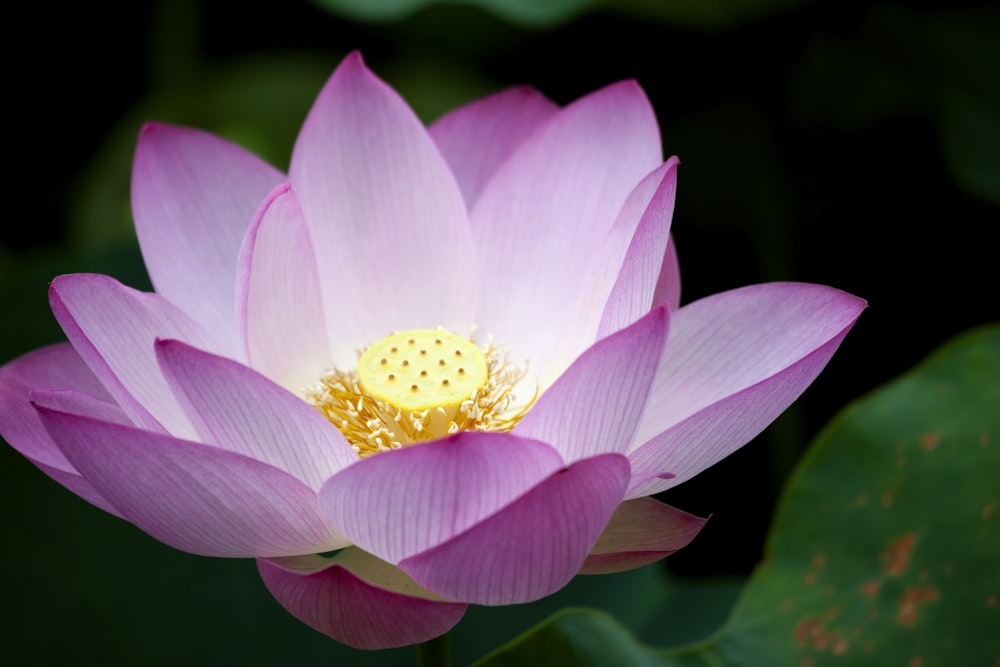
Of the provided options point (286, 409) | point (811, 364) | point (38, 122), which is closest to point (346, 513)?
point (286, 409)

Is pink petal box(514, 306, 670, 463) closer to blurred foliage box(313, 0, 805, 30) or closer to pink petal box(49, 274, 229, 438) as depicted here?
pink petal box(49, 274, 229, 438)

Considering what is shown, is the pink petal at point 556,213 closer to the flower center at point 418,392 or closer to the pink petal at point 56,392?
the flower center at point 418,392

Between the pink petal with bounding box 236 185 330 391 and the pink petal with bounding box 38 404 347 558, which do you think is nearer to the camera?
the pink petal with bounding box 38 404 347 558

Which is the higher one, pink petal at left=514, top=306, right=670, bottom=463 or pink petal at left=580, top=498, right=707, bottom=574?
pink petal at left=514, top=306, right=670, bottom=463

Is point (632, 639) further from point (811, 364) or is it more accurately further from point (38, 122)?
point (38, 122)

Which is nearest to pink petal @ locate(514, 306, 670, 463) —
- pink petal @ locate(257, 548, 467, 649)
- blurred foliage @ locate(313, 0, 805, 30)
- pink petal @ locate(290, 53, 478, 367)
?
pink petal @ locate(257, 548, 467, 649)

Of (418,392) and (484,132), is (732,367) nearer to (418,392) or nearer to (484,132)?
(418,392)

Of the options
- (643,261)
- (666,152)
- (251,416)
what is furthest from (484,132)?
(666,152)
